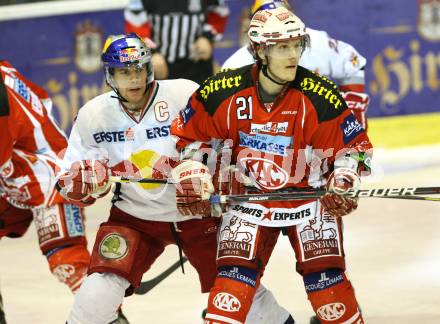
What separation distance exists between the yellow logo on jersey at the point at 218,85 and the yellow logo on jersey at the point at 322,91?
0.84ft

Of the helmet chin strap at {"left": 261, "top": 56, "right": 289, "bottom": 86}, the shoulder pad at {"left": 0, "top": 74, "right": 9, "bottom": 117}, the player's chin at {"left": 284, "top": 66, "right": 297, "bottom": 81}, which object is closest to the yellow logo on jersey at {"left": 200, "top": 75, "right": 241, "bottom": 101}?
the helmet chin strap at {"left": 261, "top": 56, "right": 289, "bottom": 86}

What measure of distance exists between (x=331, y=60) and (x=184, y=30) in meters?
2.19

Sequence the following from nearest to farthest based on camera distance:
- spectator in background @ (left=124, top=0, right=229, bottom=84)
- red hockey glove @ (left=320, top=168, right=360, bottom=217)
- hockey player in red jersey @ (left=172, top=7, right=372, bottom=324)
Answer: red hockey glove @ (left=320, top=168, right=360, bottom=217) → hockey player in red jersey @ (left=172, top=7, right=372, bottom=324) → spectator in background @ (left=124, top=0, right=229, bottom=84)

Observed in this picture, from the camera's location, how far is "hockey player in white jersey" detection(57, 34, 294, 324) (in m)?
4.77

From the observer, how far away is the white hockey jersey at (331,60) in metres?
5.94

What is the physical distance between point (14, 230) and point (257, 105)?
1.69 metres

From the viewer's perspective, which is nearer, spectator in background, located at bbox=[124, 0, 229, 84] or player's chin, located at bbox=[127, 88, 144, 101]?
player's chin, located at bbox=[127, 88, 144, 101]

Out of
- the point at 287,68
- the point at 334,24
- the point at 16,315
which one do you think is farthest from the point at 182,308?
the point at 334,24

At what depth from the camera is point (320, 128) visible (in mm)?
4422

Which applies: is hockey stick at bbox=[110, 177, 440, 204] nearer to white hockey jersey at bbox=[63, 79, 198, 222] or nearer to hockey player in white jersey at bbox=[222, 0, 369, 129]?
white hockey jersey at bbox=[63, 79, 198, 222]

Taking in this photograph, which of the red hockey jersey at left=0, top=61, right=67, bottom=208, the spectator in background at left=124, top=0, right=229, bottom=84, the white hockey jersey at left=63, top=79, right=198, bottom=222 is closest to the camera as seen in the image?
the white hockey jersey at left=63, top=79, right=198, bottom=222

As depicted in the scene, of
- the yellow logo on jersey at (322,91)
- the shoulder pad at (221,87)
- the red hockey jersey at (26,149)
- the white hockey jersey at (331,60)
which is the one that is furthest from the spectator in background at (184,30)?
the yellow logo on jersey at (322,91)

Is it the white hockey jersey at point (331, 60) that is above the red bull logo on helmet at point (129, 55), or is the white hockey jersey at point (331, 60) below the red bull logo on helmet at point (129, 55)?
below

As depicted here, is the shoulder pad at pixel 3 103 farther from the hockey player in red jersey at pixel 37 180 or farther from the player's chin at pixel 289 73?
the player's chin at pixel 289 73
